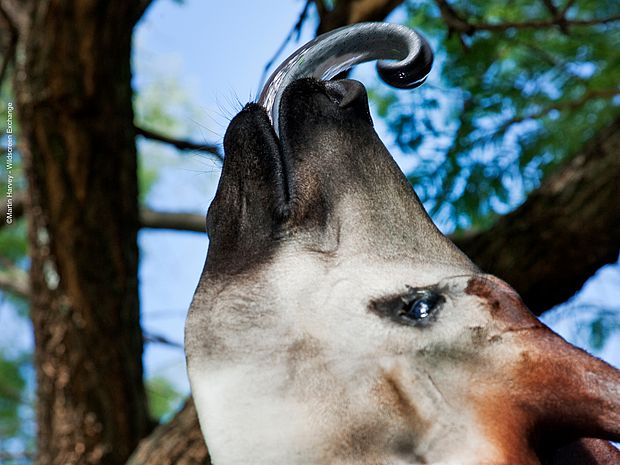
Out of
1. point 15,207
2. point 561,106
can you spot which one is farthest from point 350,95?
point 15,207

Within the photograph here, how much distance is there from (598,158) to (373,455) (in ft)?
6.89

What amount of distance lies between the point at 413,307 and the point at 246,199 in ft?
1.04

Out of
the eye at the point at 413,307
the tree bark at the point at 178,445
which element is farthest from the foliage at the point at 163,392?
the eye at the point at 413,307

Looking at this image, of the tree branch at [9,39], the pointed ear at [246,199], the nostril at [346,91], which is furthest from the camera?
the tree branch at [9,39]

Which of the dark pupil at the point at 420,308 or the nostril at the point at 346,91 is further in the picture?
the nostril at the point at 346,91

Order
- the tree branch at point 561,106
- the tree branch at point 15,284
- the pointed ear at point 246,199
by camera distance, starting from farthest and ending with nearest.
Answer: the tree branch at point 15,284, the tree branch at point 561,106, the pointed ear at point 246,199

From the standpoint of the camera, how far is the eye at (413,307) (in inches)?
51.7

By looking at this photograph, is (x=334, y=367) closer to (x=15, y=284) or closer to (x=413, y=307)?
(x=413, y=307)

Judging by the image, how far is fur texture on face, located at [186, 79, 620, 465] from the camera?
1.21 meters

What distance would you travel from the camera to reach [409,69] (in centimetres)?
158

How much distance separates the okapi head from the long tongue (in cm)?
8

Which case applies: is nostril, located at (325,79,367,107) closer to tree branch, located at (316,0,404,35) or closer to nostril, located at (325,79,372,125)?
nostril, located at (325,79,372,125)

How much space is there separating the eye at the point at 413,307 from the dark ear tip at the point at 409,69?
16.3 inches

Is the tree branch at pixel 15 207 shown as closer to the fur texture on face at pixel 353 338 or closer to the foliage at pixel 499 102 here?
the foliage at pixel 499 102
